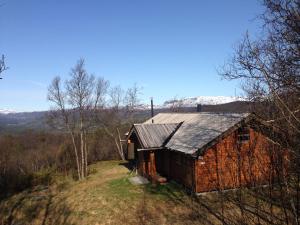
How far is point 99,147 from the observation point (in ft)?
150

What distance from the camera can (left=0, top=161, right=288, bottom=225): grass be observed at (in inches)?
568

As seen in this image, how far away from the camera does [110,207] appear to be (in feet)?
53.7

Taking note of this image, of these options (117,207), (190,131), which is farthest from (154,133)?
(117,207)

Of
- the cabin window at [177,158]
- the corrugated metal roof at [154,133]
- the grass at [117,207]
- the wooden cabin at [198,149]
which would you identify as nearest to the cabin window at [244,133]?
the wooden cabin at [198,149]

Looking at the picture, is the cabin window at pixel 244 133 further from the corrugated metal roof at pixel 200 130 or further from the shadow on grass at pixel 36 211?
the shadow on grass at pixel 36 211

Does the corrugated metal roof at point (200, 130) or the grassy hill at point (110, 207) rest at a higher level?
the corrugated metal roof at point (200, 130)

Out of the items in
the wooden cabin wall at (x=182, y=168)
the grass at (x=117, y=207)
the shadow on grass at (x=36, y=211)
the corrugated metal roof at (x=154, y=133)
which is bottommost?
the shadow on grass at (x=36, y=211)

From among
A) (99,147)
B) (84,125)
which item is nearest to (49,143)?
(99,147)

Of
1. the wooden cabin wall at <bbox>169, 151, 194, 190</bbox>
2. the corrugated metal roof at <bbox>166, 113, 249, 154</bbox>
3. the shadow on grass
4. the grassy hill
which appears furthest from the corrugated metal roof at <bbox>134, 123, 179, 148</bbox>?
the shadow on grass

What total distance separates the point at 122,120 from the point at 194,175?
27984 millimetres

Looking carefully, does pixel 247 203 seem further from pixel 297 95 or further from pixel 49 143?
pixel 49 143

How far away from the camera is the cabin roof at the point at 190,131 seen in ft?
55.6

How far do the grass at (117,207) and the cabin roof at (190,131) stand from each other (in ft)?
9.09

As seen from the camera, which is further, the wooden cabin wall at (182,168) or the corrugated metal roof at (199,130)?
the wooden cabin wall at (182,168)
